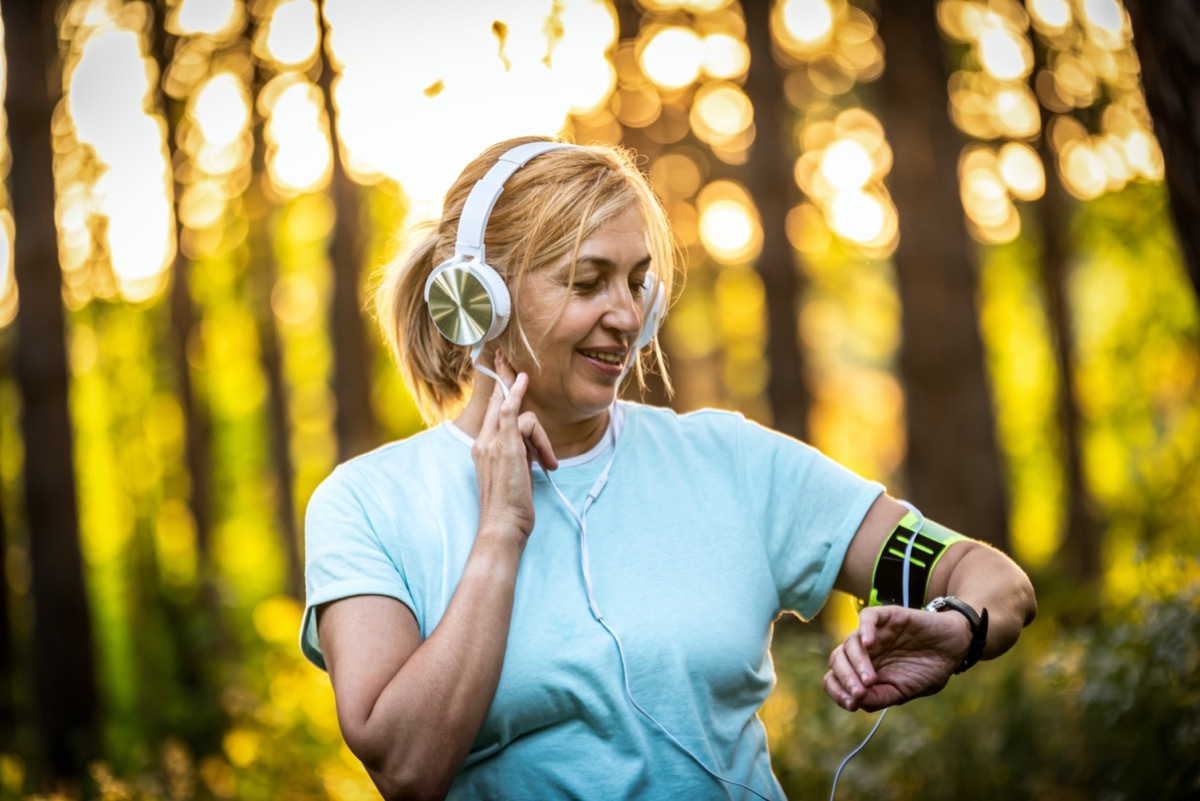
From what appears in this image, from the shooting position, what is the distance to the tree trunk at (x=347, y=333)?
11812 mm

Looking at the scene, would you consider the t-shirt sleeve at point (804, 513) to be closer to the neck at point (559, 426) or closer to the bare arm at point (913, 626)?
the bare arm at point (913, 626)

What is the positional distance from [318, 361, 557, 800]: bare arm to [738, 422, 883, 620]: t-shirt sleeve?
60cm

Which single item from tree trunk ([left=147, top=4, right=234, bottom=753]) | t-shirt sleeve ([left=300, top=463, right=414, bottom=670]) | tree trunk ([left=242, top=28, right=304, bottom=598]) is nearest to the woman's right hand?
t-shirt sleeve ([left=300, top=463, right=414, bottom=670])

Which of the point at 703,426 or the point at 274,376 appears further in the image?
the point at 274,376

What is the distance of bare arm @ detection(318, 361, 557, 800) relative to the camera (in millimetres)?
2174

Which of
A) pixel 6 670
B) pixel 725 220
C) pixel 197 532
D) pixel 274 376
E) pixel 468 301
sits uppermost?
pixel 725 220

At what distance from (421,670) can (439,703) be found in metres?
0.07

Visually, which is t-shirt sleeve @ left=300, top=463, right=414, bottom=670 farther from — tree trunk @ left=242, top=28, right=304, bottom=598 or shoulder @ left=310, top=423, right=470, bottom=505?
tree trunk @ left=242, top=28, right=304, bottom=598

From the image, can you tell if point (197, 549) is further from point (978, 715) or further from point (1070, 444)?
point (978, 715)

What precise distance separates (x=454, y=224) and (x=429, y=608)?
0.91 metres

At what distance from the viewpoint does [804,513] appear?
2574 mm

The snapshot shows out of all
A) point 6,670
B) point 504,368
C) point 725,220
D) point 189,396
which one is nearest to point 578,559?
point 504,368

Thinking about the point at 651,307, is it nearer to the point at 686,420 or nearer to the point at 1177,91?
the point at 686,420

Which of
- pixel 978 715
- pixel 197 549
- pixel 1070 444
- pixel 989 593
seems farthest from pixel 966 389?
pixel 197 549
